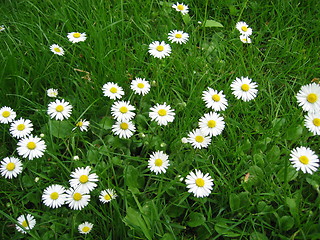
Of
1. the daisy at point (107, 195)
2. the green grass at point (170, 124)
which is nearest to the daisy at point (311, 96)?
the green grass at point (170, 124)

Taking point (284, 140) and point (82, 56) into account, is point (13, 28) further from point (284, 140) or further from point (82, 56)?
point (284, 140)

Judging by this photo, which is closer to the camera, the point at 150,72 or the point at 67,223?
the point at 67,223

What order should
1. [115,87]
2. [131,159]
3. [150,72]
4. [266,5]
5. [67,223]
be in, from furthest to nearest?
1. [266,5]
2. [150,72]
3. [115,87]
4. [131,159]
5. [67,223]

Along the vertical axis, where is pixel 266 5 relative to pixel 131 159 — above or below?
above

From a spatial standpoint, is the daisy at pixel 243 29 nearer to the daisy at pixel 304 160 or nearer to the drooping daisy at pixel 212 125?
the drooping daisy at pixel 212 125

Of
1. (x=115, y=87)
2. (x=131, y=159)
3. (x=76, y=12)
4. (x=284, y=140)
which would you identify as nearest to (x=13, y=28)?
(x=76, y=12)

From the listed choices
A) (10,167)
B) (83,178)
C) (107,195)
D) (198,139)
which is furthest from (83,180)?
(198,139)
